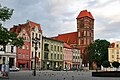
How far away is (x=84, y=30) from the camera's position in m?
134

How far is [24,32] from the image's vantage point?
80750mm

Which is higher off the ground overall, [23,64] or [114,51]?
[114,51]

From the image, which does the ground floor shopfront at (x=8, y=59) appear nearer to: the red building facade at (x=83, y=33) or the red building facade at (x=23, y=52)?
the red building facade at (x=23, y=52)

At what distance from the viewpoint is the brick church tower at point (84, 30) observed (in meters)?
132

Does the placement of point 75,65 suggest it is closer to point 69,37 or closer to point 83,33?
point 83,33

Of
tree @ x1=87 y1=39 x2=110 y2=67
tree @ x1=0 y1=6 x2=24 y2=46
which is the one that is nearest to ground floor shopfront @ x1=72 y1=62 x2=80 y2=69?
tree @ x1=87 y1=39 x2=110 y2=67

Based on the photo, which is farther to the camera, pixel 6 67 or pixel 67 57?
pixel 67 57

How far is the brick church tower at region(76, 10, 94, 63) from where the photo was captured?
132000 millimetres

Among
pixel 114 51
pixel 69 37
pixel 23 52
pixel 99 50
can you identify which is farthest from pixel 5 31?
pixel 69 37

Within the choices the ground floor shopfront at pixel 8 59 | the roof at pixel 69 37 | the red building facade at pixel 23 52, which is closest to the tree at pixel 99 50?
the roof at pixel 69 37

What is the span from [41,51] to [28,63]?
9444mm

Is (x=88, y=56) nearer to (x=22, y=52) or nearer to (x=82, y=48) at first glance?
(x=82, y=48)

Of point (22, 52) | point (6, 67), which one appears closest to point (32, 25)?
point (22, 52)

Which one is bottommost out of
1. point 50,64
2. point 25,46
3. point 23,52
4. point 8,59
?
point 50,64
